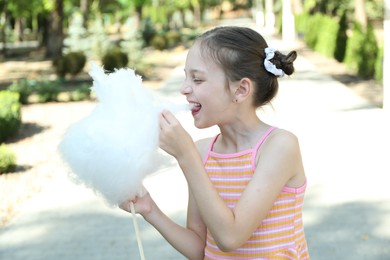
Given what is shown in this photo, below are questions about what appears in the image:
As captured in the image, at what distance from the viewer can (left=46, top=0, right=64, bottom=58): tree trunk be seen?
2575 centimetres

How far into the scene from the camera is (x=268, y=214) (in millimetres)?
1999

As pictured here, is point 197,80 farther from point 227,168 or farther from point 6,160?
point 6,160

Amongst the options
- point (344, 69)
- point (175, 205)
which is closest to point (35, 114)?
point (175, 205)

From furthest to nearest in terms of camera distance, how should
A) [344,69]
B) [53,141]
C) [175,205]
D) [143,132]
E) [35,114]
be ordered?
[344,69] → [35,114] → [53,141] → [175,205] → [143,132]

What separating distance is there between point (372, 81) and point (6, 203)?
12.2 metres

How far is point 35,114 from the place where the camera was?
1386cm

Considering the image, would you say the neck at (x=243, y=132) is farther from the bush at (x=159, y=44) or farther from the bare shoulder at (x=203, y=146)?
the bush at (x=159, y=44)

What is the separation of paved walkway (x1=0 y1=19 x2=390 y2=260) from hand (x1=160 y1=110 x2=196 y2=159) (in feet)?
4.16

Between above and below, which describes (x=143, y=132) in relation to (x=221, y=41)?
below

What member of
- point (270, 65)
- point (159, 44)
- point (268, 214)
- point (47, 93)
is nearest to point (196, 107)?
point (270, 65)

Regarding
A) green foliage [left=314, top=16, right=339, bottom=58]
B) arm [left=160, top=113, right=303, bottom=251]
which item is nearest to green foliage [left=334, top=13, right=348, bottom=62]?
green foliage [left=314, top=16, right=339, bottom=58]

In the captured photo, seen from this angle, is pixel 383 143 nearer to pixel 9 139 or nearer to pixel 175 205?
pixel 175 205

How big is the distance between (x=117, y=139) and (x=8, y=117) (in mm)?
9484

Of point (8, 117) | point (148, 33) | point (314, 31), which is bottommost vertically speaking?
point (148, 33)
